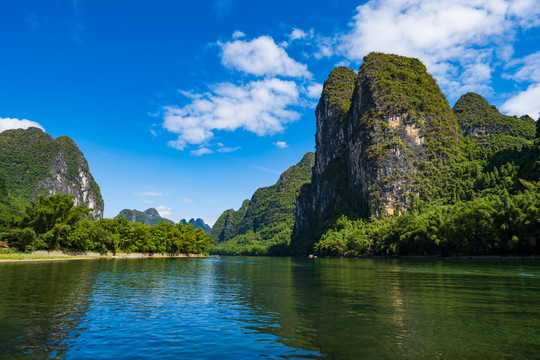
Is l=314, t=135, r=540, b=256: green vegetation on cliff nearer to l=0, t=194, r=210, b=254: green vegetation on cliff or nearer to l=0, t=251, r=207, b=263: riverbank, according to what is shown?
l=0, t=194, r=210, b=254: green vegetation on cliff

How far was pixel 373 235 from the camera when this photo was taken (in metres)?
139

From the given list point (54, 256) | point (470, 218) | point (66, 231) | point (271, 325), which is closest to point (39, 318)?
point (271, 325)

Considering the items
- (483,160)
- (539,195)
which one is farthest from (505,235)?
(483,160)

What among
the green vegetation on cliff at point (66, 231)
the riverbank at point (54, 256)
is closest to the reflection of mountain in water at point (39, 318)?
the riverbank at point (54, 256)

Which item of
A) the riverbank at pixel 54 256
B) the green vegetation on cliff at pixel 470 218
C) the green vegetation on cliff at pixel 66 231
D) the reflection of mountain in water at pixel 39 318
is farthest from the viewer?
the green vegetation on cliff at pixel 66 231

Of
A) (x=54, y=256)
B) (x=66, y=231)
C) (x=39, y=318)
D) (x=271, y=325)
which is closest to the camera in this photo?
(x=271, y=325)

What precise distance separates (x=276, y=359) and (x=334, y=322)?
6165 millimetres

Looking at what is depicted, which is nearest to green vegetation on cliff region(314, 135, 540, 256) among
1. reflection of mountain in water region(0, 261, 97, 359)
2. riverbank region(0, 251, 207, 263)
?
reflection of mountain in water region(0, 261, 97, 359)

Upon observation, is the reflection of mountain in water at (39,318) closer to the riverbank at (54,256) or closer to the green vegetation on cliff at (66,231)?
the riverbank at (54,256)

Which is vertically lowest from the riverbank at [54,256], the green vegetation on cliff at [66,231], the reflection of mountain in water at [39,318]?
the riverbank at [54,256]

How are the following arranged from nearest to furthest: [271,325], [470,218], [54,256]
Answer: [271,325], [54,256], [470,218]

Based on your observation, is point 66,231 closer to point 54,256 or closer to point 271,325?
point 54,256

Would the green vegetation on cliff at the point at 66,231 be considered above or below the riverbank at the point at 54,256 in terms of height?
above

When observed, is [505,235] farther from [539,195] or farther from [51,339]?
[51,339]
